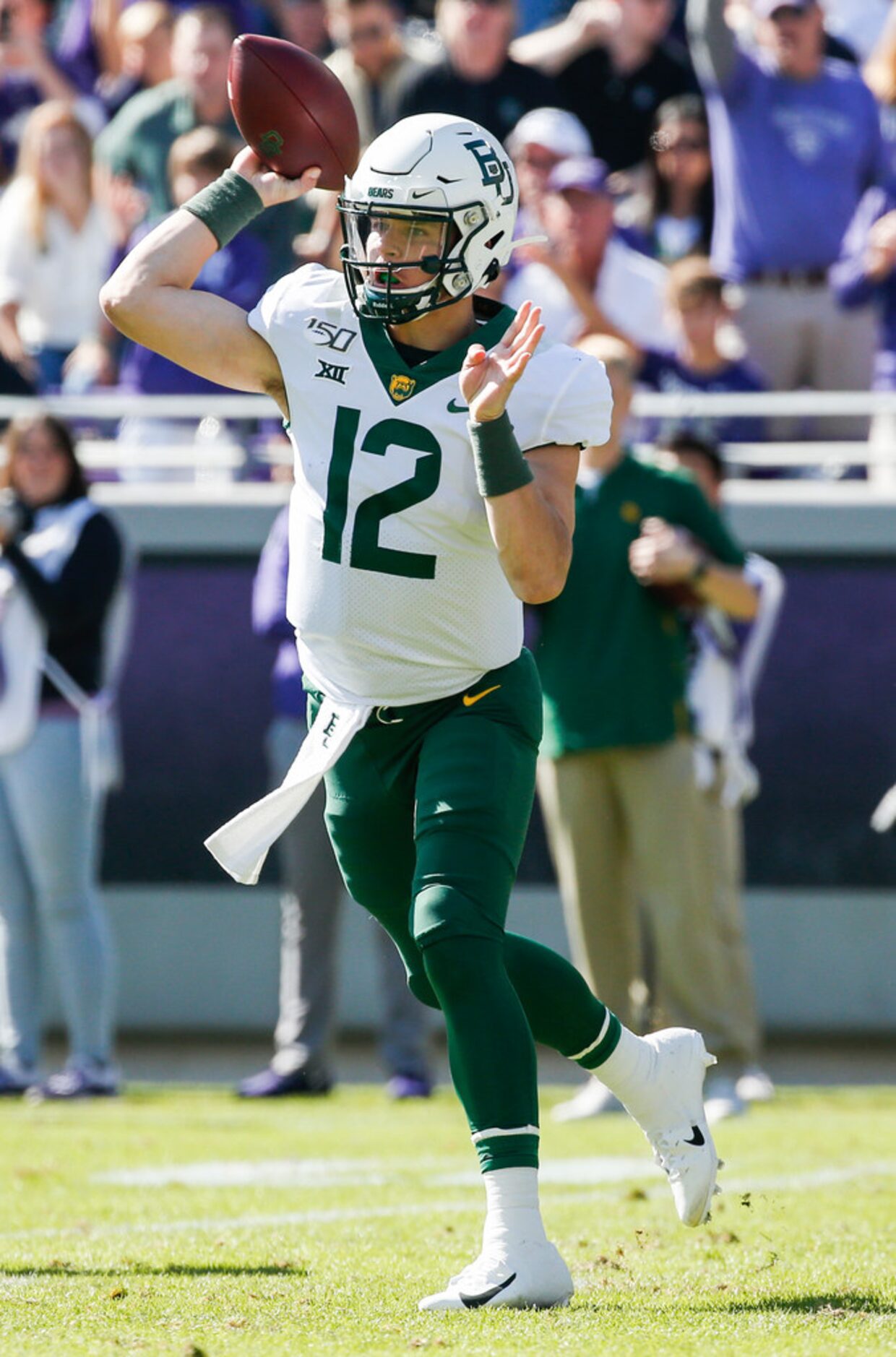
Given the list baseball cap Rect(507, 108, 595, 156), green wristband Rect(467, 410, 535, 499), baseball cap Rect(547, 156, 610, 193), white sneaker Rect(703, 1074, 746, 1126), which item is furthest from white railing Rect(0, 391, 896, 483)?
green wristband Rect(467, 410, 535, 499)

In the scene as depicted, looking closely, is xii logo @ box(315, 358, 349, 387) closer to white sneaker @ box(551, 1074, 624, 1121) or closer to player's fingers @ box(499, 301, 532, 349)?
player's fingers @ box(499, 301, 532, 349)

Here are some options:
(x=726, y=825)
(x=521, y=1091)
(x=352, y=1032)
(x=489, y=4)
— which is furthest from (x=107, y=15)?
(x=521, y=1091)

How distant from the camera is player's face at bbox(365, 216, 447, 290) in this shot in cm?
393

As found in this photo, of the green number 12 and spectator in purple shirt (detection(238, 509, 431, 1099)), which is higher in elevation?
the green number 12

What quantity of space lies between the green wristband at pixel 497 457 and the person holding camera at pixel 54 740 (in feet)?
13.9

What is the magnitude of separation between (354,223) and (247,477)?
5864mm

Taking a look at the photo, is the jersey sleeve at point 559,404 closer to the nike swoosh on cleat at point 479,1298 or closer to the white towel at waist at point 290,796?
the white towel at waist at point 290,796

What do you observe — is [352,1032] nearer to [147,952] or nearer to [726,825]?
Answer: [147,952]

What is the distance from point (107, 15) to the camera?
11867mm

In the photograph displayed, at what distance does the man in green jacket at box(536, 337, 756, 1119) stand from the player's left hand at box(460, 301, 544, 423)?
10.9 ft

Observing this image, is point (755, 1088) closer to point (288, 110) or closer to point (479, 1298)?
point (479, 1298)

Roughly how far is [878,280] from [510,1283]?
675 centimetres

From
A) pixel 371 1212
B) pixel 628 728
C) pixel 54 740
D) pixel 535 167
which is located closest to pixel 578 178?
pixel 535 167

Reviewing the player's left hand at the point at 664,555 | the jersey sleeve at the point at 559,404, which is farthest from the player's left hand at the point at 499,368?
the player's left hand at the point at 664,555
